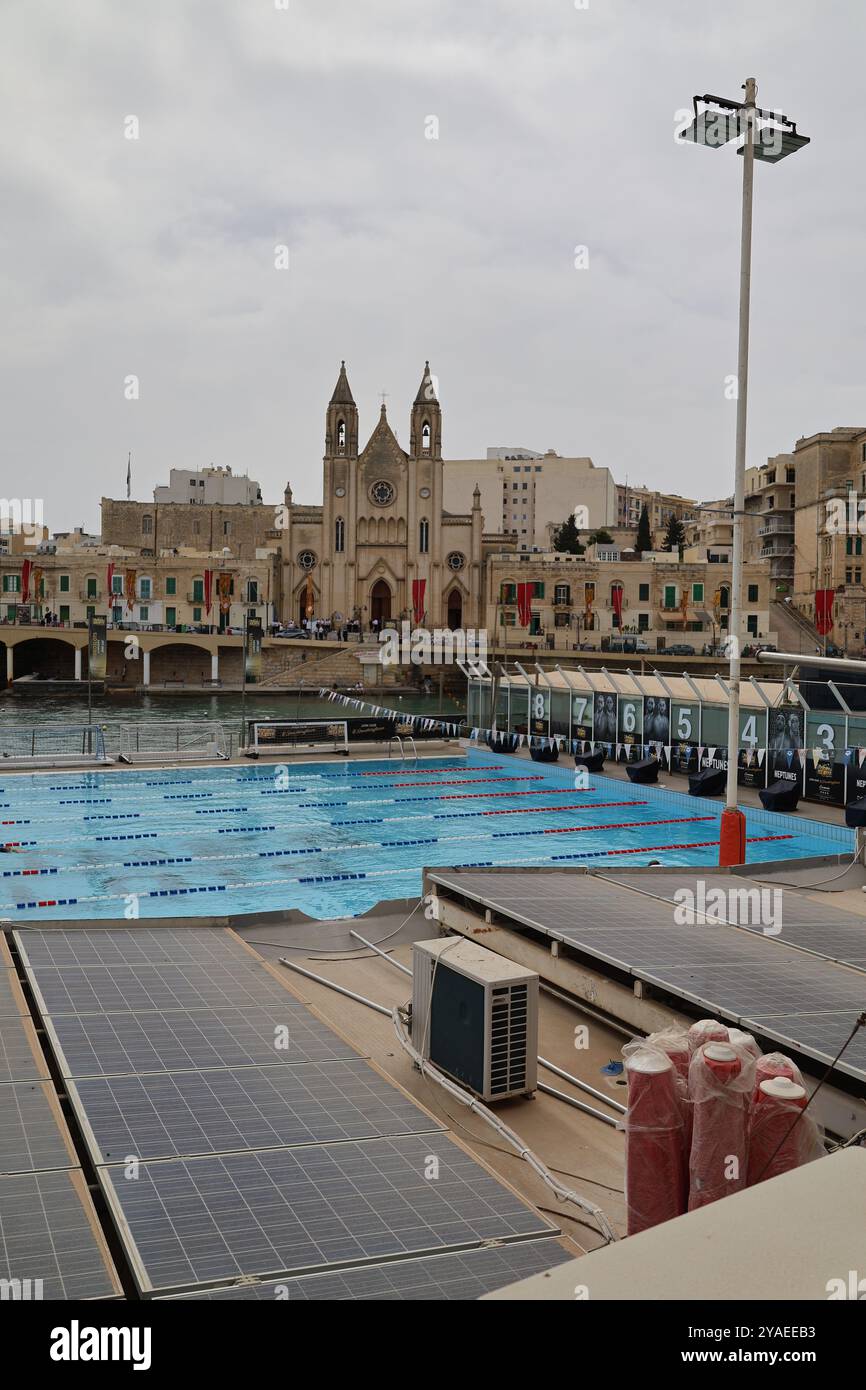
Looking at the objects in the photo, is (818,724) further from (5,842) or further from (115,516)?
(115,516)

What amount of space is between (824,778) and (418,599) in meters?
50.4

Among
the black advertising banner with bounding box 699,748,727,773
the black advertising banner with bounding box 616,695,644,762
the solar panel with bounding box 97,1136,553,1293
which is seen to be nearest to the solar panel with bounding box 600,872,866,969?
the solar panel with bounding box 97,1136,553,1293

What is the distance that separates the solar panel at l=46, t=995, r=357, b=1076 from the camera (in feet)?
21.6

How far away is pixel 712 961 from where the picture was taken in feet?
28.1

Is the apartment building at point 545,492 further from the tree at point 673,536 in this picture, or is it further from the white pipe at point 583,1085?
the white pipe at point 583,1085

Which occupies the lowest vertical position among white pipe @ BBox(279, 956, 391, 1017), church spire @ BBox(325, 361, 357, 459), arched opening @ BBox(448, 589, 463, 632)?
white pipe @ BBox(279, 956, 391, 1017)

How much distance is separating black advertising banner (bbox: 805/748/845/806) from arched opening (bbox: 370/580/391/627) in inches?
2161

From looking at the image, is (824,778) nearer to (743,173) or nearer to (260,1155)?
(743,173)

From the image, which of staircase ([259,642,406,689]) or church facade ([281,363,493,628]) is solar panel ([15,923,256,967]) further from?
church facade ([281,363,493,628])

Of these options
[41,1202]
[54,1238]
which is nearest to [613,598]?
[41,1202]

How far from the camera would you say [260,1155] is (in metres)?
5.45

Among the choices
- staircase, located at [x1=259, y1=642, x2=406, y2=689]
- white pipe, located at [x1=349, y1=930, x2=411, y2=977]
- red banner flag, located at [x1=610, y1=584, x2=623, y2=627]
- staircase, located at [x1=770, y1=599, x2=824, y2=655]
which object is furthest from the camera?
red banner flag, located at [x1=610, y1=584, x2=623, y2=627]

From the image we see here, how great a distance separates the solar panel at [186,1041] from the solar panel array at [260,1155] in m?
0.02
